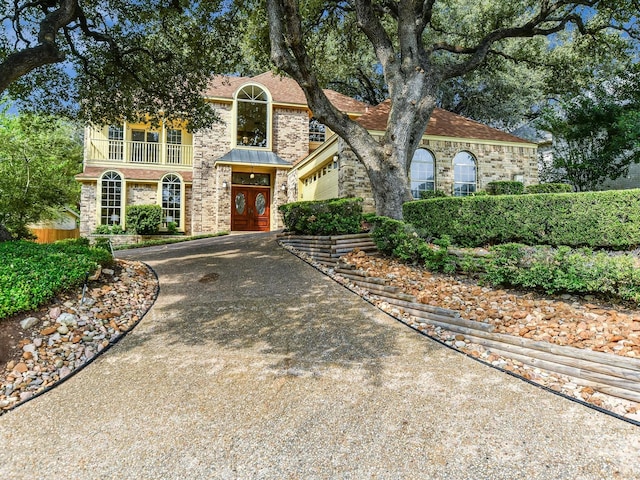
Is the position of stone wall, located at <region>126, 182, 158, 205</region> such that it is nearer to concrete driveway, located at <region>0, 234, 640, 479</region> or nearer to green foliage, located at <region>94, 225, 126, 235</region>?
green foliage, located at <region>94, 225, 126, 235</region>

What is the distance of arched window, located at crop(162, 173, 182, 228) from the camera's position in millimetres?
17000

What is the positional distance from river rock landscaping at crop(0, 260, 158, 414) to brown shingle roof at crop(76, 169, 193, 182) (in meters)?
12.0

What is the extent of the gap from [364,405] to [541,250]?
4007 mm

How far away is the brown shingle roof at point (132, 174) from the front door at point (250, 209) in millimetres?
2285

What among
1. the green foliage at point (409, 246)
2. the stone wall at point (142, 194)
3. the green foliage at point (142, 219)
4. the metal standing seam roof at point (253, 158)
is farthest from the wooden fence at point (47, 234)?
the green foliage at point (409, 246)

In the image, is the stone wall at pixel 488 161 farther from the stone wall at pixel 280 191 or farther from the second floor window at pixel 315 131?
the second floor window at pixel 315 131

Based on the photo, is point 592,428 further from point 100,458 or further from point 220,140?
point 220,140

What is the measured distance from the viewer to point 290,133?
58.8 feet

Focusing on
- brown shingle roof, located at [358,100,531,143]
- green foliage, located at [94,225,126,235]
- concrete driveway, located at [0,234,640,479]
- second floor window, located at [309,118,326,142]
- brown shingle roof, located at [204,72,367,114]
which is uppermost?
brown shingle roof, located at [204,72,367,114]

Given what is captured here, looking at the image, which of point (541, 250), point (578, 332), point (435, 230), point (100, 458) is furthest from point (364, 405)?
point (435, 230)

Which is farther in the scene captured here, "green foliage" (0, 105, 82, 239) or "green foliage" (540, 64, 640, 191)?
"green foliage" (0, 105, 82, 239)

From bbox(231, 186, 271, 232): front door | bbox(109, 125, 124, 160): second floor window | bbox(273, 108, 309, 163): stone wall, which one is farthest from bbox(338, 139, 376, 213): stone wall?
bbox(109, 125, 124, 160): second floor window

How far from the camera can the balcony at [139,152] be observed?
1700 cm

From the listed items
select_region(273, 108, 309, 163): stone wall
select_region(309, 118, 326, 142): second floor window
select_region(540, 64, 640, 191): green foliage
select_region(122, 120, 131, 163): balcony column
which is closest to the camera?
select_region(540, 64, 640, 191): green foliage
